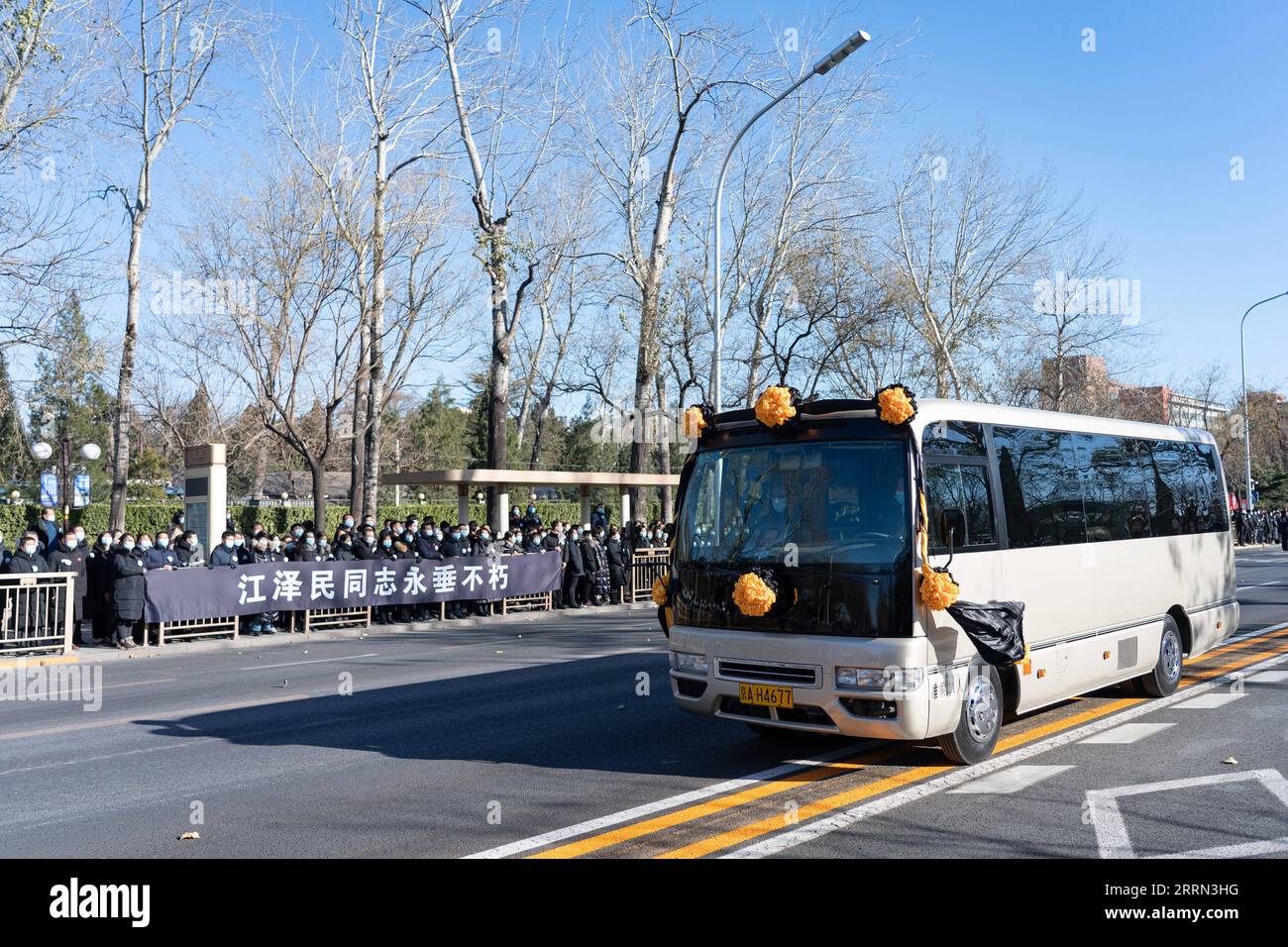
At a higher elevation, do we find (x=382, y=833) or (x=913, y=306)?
(x=913, y=306)

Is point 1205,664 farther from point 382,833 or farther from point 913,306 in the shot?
point 913,306

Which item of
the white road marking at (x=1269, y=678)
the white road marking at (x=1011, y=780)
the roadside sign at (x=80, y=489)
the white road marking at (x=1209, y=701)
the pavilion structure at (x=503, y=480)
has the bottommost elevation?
the white road marking at (x=1209, y=701)

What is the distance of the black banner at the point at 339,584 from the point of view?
17.5 m

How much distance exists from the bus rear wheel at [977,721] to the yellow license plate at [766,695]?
A: 3.79ft

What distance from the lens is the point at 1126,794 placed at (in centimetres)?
675

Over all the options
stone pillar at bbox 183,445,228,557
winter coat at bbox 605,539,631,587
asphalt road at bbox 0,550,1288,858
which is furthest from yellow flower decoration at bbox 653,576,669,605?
winter coat at bbox 605,539,631,587

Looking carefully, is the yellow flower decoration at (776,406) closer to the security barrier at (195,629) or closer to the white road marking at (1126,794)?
the white road marking at (1126,794)

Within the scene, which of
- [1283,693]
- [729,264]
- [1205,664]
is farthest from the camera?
[729,264]

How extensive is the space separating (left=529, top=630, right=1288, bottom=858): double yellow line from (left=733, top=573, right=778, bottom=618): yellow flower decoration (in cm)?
116

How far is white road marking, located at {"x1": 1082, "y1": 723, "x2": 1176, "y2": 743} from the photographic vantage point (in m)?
8.45

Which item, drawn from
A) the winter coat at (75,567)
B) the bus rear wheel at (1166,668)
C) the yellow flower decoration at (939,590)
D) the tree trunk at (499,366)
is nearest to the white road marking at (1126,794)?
the yellow flower decoration at (939,590)

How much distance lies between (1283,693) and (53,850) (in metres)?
10.6
